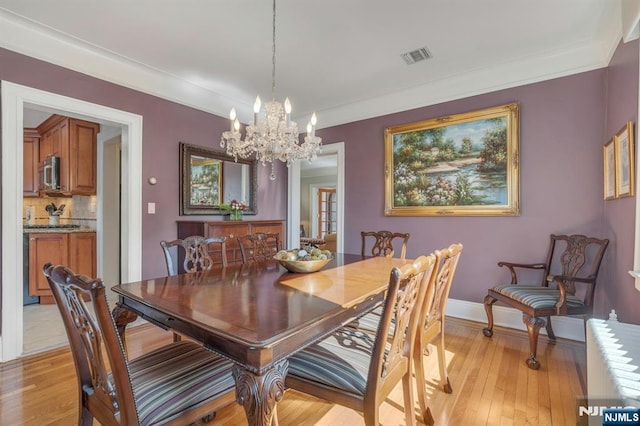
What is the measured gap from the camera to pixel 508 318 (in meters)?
3.02

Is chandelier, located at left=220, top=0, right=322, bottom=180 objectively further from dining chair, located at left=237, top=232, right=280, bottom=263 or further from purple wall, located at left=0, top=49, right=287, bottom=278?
purple wall, located at left=0, top=49, right=287, bottom=278

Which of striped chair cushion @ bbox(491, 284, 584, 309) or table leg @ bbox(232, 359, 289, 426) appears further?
striped chair cushion @ bbox(491, 284, 584, 309)

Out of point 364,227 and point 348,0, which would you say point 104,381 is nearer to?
point 348,0

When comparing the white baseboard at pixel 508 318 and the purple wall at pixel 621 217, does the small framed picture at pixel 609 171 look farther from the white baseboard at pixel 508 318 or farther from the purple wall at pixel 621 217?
the white baseboard at pixel 508 318

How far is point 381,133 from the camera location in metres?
3.89

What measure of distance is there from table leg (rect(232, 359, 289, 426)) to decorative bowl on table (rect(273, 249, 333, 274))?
933 millimetres

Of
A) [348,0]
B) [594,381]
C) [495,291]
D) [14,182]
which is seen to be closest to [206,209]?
[14,182]

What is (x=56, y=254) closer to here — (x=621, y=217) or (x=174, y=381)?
(x=174, y=381)

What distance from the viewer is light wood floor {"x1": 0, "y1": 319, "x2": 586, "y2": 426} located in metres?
1.69

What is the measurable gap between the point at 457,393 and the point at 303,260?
1.33 meters

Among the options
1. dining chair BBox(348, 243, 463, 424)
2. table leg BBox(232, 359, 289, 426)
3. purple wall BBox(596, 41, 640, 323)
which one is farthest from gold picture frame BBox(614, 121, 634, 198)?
table leg BBox(232, 359, 289, 426)

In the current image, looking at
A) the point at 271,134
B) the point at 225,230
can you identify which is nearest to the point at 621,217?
the point at 271,134

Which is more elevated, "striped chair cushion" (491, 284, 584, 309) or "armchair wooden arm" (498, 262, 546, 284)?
"armchair wooden arm" (498, 262, 546, 284)

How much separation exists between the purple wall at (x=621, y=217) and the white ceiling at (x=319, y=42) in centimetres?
31
